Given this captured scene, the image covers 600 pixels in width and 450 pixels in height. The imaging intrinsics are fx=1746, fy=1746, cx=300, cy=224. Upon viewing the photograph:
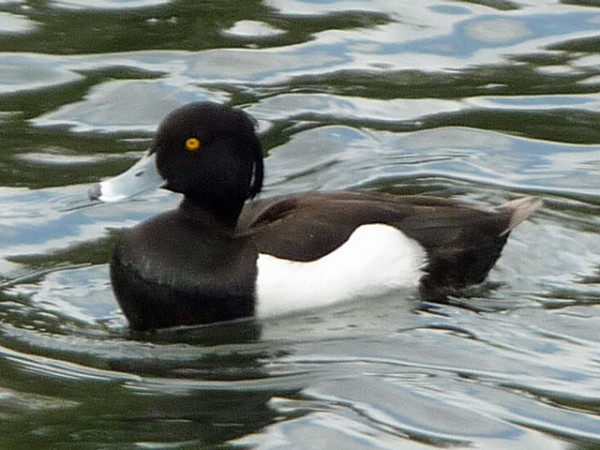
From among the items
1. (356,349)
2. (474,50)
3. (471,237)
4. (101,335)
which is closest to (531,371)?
(356,349)

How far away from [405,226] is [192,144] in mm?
1087

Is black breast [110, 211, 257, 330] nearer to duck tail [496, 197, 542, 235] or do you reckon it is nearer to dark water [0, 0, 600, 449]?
dark water [0, 0, 600, 449]

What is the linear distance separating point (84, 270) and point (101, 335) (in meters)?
0.84

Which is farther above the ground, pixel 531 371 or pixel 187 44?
pixel 187 44

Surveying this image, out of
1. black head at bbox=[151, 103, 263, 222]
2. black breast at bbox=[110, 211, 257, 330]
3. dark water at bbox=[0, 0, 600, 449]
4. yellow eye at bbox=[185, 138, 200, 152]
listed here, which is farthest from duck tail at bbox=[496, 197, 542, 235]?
yellow eye at bbox=[185, 138, 200, 152]

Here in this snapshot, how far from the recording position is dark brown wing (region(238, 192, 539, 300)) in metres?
7.89

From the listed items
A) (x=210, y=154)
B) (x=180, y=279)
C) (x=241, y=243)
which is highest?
(x=210, y=154)

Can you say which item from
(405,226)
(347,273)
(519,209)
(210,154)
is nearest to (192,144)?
(210,154)

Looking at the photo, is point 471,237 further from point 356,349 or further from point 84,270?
point 84,270

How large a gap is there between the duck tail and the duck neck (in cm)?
135

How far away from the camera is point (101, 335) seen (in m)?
7.70

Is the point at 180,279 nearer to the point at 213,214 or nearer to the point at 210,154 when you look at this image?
the point at 213,214

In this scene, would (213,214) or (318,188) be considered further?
(318,188)

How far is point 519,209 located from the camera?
336 inches
